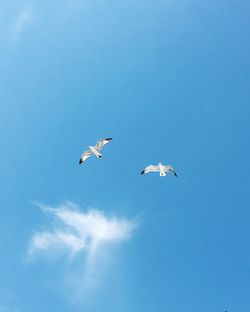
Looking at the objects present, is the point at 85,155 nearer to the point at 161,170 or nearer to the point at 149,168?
the point at 149,168

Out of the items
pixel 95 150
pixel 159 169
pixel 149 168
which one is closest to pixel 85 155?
pixel 95 150

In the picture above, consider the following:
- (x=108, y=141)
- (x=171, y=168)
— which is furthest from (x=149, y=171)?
(x=108, y=141)

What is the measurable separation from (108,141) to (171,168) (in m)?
11.9

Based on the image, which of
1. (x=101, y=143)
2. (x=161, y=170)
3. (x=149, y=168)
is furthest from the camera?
(x=149, y=168)

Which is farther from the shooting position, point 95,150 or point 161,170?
point 95,150

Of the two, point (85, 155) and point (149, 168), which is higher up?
point (85, 155)

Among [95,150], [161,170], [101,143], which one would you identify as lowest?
[161,170]

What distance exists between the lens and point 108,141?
51781 mm

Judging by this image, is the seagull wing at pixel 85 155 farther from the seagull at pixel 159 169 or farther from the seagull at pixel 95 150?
the seagull at pixel 159 169

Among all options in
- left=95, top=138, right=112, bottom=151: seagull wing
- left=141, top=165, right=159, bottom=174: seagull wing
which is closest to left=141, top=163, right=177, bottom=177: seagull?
left=141, top=165, right=159, bottom=174: seagull wing

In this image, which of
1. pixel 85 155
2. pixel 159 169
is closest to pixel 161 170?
pixel 159 169

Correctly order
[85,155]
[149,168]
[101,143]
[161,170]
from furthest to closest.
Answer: [85,155] → [149,168] → [101,143] → [161,170]

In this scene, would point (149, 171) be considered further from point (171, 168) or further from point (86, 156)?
point (86, 156)

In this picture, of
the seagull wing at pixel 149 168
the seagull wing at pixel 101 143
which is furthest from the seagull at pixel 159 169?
the seagull wing at pixel 101 143
